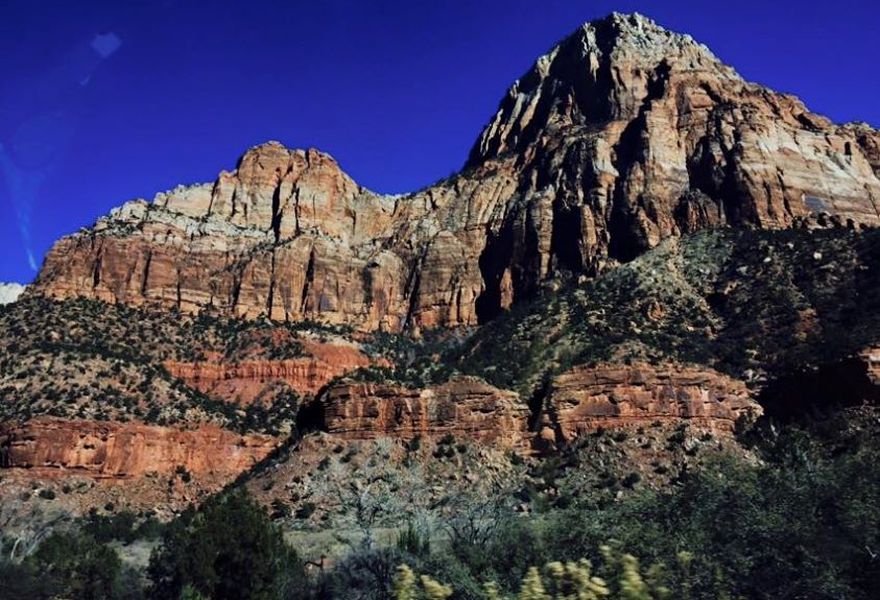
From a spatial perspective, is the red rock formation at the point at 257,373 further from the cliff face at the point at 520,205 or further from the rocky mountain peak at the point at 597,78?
the rocky mountain peak at the point at 597,78

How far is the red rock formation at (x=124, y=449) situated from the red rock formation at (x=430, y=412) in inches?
696

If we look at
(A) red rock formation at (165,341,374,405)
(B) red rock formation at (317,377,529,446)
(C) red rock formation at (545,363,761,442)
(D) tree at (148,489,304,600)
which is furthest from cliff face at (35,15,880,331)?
(D) tree at (148,489,304,600)

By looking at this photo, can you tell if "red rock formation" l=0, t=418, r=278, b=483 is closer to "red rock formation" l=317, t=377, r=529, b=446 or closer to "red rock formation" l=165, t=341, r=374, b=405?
"red rock formation" l=165, t=341, r=374, b=405

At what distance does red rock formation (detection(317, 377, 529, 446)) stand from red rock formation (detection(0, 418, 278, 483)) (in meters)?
17.7

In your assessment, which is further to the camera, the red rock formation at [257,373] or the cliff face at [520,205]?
the cliff face at [520,205]

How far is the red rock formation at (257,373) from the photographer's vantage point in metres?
89.2

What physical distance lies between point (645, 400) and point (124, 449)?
44.5 meters

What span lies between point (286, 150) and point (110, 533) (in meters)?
88.0

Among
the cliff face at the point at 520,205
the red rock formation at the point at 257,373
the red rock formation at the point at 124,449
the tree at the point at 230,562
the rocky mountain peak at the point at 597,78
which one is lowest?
the tree at the point at 230,562

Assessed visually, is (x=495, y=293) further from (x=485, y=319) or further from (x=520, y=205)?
(x=520, y=205)

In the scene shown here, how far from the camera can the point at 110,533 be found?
198ft

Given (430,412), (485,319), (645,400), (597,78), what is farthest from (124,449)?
(597,78)

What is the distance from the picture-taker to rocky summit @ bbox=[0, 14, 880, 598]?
2302 inches

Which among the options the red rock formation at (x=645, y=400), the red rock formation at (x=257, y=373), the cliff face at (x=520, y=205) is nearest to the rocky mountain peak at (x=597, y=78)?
the cliff face at (x=520, y=205)
